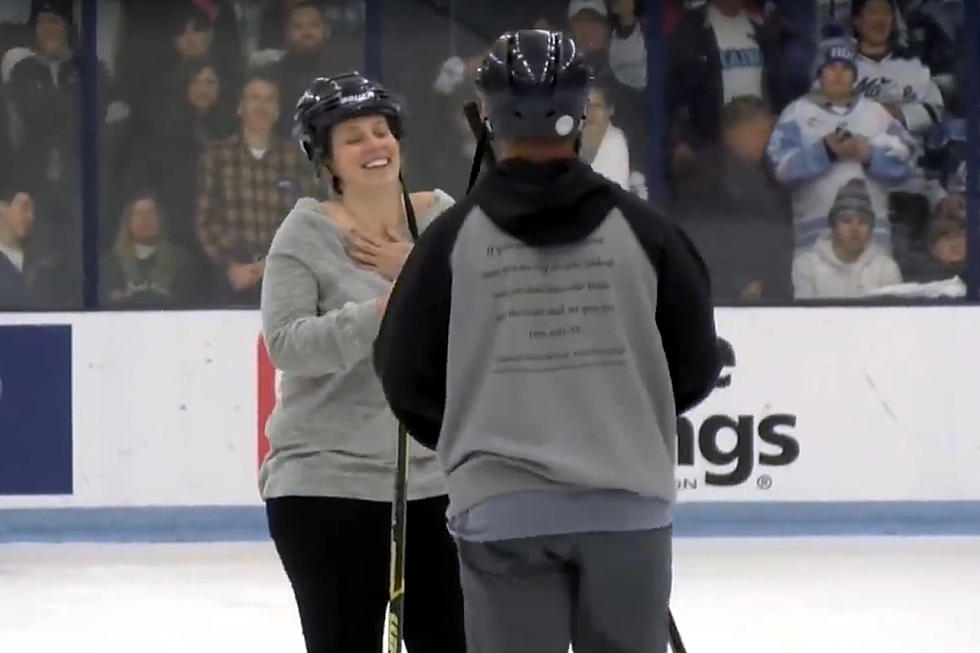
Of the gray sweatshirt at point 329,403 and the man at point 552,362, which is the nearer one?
the man at point 552,362

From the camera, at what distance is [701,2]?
546 centimetres

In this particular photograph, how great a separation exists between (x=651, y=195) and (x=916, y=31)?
919mm

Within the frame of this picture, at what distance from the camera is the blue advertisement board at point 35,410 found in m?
5.16

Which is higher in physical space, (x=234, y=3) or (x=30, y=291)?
(x=234, y=3)

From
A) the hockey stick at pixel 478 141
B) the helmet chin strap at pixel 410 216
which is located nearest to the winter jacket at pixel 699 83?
the helmet chin strap at pixel 410 216

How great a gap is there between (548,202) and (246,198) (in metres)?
3.97

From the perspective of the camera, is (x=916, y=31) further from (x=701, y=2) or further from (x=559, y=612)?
(x=559, y=612)

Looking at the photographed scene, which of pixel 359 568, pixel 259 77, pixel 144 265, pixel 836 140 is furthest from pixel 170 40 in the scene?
pixel 359 568

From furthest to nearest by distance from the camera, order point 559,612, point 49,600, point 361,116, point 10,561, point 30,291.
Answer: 1. point 30,291
2. point 10,561
3. point 49,600
4. point 361,116
5. point 559,612

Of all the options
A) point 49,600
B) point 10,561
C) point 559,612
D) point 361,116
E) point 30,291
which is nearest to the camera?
point 559,612

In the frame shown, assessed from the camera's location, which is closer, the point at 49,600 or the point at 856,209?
the point at 49,600

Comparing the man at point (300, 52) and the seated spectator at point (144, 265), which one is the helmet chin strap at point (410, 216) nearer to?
the seated spectator at point (144, 265)

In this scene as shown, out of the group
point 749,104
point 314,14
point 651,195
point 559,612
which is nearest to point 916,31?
point 749,104

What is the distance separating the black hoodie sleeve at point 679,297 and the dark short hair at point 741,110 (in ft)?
12.8
